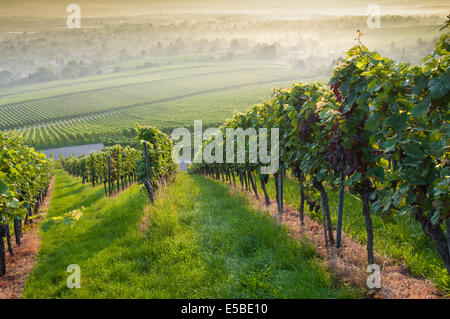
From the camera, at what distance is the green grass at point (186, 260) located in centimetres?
384

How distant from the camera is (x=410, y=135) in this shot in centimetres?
300

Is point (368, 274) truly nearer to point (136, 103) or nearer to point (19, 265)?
point (19, 265)

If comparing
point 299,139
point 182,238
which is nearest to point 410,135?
point 299,139

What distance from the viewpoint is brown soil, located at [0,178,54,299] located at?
4.79 m

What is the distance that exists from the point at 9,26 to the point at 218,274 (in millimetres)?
160416

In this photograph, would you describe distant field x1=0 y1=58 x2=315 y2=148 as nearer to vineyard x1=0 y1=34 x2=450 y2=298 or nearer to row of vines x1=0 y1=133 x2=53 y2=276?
row of vines x1=0 y1=133 x2=53 y2=276

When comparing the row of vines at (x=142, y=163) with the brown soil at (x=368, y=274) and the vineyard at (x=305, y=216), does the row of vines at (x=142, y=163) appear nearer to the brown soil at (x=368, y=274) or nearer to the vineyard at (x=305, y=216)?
the vineyard at (x=305, y=216)

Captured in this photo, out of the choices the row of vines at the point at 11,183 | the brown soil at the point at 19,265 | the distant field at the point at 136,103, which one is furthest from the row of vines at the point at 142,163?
the distant field at the point at 136,103

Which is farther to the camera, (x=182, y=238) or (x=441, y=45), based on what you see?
(x=182, y=238)

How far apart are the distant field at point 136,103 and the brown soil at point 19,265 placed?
47794mm

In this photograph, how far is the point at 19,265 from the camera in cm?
584

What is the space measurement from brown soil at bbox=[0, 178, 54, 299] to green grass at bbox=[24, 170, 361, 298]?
19cm

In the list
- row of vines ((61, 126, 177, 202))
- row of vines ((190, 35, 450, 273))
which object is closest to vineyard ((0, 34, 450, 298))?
row of vines ((190, 35, 450, 273))

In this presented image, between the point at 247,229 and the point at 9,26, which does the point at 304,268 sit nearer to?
the point at 247,229
